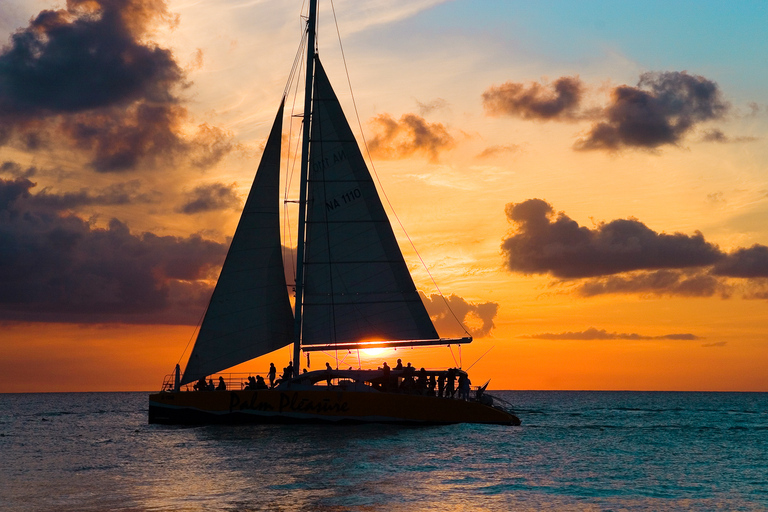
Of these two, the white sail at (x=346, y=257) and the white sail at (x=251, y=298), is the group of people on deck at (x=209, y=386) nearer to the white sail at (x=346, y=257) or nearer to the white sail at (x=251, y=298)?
the white sail at (x=251, y=298)

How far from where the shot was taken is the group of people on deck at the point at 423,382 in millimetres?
34219

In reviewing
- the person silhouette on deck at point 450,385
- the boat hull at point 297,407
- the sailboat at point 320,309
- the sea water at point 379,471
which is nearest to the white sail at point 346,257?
the sailboat at point 320,309

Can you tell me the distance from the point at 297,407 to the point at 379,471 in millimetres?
9289

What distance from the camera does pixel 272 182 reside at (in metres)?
35.2

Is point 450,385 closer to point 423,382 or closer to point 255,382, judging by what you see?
point 423,382

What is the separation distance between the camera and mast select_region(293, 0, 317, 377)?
34.1m

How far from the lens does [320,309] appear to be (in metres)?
34.2

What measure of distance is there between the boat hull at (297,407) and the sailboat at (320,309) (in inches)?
1.7

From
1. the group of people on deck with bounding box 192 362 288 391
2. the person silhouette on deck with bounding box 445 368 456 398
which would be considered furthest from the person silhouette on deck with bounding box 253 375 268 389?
the person silhouette on deck with bounding box 445 368 456 398

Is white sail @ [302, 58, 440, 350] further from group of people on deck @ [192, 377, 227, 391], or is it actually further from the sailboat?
group of people on deck @ [192, 377, 227, 391]

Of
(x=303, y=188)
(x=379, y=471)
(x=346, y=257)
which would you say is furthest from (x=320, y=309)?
(x=379, y=471)

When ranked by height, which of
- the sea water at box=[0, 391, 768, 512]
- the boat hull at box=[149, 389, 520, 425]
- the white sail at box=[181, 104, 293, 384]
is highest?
the white sail at box=[181, 104, 293, 384]

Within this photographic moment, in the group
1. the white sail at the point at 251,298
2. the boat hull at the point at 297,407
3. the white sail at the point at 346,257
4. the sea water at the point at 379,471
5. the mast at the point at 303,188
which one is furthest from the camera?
the white sail at the point at 346,257

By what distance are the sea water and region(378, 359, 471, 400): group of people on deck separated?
1.66 meters
